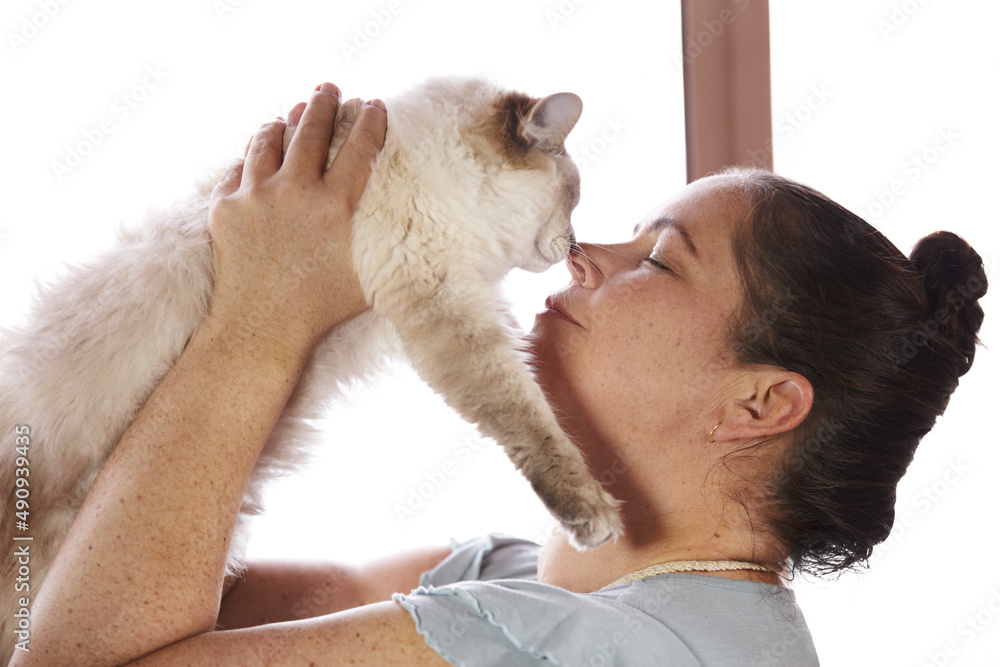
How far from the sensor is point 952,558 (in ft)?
6.34

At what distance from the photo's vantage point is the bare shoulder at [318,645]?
89 centimetres

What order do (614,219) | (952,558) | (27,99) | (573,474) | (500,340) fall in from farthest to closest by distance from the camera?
1. (614,219)
2. (952,558)
3. (27,99)
4. (500,340)
5. (573,474)

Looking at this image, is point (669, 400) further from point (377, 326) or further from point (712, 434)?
point (377, 326)

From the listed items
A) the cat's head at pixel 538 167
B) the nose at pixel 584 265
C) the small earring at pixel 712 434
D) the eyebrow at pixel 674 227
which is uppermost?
the cat's head at pixel 538 167

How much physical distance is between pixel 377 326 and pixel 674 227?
22.8 inches

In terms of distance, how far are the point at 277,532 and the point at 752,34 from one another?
1.95 metres

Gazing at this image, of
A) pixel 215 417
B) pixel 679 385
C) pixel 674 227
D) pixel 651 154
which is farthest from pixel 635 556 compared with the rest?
pixel 651 154

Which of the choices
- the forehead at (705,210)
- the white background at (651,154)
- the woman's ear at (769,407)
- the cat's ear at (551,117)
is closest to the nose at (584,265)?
the forehead at (705,210)

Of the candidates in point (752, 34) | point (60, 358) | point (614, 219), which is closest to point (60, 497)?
point (60, 358)

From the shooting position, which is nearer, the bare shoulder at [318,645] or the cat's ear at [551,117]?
the bare shoulder at [318,645]

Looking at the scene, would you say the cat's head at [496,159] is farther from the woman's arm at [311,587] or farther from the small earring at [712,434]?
the woman's arm at [311,587]

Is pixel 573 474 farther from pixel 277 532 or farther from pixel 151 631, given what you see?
pixel 277 532

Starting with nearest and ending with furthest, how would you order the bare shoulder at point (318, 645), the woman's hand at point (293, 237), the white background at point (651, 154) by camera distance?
the bare shoulder at point (318, 645), the woman's hand at point (293, 237), the white background at point (651, 154)

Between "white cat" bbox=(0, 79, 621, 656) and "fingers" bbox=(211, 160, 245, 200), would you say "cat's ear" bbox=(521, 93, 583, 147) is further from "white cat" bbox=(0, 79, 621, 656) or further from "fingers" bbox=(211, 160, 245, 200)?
"fingers" bbox=(211, 160, 245, 200)
